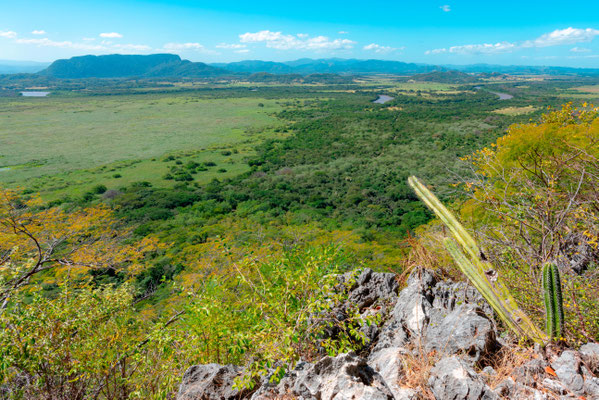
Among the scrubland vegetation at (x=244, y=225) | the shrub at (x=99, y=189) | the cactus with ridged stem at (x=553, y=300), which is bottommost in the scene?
the shrub at (x=99, y=189)

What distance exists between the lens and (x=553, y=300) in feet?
13.6

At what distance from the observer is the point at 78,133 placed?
259 feet

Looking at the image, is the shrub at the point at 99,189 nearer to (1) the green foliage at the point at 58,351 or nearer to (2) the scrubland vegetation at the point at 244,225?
(2) the scrubland vegetation at the point at 244,225

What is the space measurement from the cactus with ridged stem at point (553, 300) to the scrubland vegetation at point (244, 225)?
0.48 meters

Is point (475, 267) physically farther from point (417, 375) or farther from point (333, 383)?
point (333, 383)

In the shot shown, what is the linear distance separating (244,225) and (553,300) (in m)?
28.8

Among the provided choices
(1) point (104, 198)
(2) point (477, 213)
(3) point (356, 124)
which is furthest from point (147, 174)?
(3) point (356, 124)

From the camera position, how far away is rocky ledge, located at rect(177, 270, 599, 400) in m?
4.02

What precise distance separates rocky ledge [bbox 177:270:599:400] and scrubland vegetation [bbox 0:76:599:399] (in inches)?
23.3

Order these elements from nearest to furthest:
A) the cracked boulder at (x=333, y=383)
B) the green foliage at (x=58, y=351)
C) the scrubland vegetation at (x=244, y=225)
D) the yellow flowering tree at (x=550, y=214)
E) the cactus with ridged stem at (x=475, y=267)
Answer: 1. the cracked boulder at (x=333, y=383)
2. the cactus with ridged stem at (x=475, y=267)
3. the yellow flowering tree at (x=550, y=214)
4. the green foliage at (x=58, y=351)
5. the scrubland vegetation at (x=244, y=225)

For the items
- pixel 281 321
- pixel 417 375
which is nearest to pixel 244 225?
pixel 281 321

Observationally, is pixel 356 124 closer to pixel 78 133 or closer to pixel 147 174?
pixel 147 174

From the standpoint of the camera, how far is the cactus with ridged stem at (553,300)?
3.99 meters

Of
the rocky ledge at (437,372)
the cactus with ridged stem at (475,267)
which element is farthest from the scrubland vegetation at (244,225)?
the rocky ledge at (437,372)
